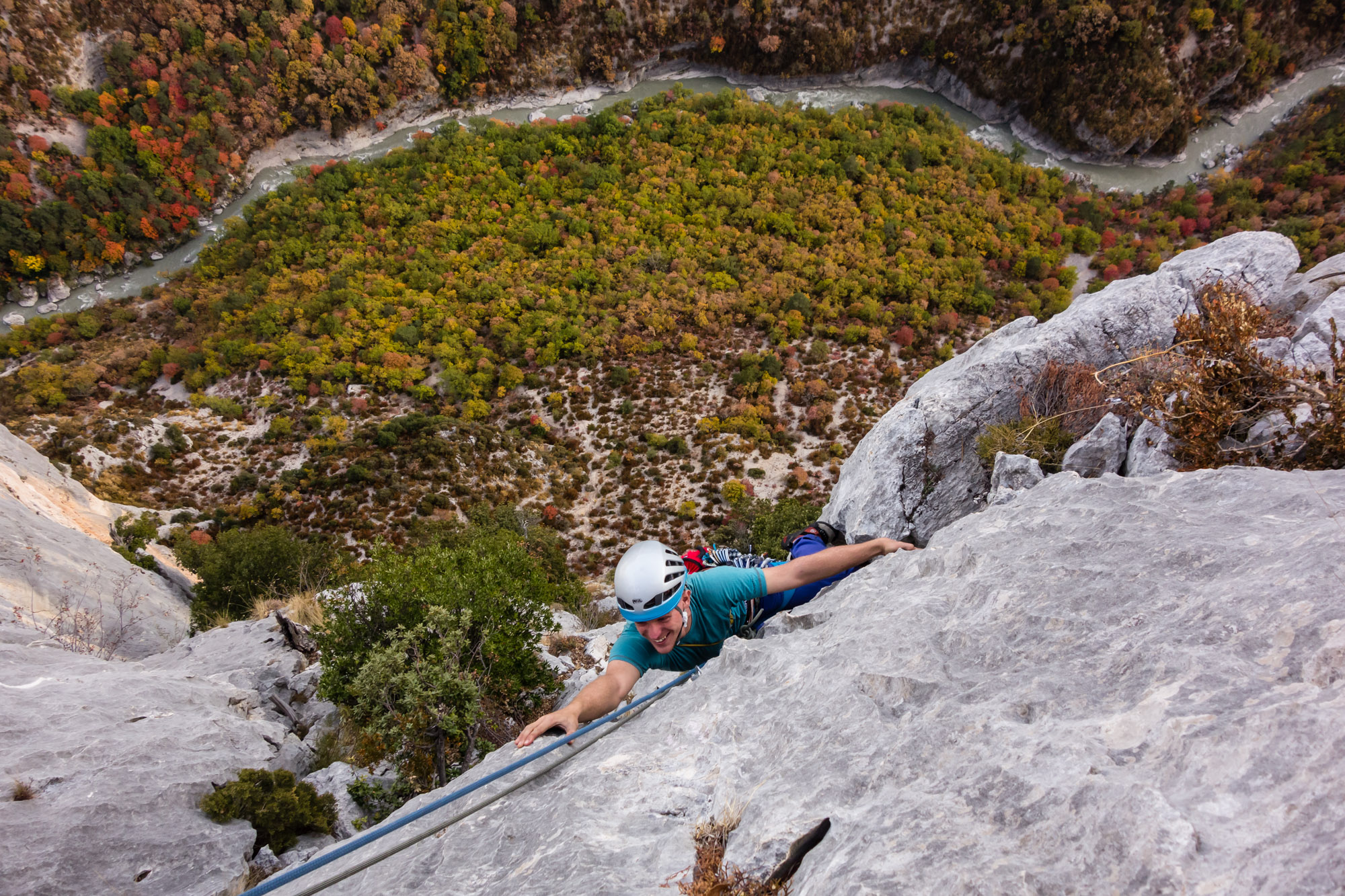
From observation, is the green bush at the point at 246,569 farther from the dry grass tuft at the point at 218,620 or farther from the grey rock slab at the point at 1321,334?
the grey rock slab at the point at 1321,334

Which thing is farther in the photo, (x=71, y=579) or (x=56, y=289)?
(x=56, y=289)

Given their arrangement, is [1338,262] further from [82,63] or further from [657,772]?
[82,63]

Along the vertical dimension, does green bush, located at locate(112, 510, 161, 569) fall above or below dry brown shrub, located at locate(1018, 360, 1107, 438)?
below

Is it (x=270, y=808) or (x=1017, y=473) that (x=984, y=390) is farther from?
(x=270, y=808)

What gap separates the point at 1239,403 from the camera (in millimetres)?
6480

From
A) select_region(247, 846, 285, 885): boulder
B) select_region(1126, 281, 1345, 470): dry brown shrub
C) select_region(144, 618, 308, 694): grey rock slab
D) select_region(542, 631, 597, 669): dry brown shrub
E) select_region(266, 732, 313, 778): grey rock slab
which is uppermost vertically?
select_region(1126, 281, 1345, 470): dry brown shrub

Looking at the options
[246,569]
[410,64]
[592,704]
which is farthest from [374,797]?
[410,64]

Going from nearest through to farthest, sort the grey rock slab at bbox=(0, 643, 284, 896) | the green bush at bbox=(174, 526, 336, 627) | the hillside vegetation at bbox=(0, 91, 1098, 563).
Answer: the grey rock slab at bbox=(0, 643, 284, 896), the green bush at bbox=(174, 526, 336, 627), the hillside vegetation at bbox=(0, 91, 1098, 563)

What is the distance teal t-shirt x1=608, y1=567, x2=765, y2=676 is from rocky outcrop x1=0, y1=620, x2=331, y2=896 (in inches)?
205

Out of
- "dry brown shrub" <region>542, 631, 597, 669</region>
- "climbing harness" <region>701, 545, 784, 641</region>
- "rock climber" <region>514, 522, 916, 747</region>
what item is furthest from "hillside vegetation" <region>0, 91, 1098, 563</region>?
"rock climber" <region>514, 522, 916, 747</region>

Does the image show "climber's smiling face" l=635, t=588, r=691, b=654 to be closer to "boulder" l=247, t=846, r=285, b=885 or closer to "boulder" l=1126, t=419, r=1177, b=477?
"boulder" l=247, t=846, r=285, b=885

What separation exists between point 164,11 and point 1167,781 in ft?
276

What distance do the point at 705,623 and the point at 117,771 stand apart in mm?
7200

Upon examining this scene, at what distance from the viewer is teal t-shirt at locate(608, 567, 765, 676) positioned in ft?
20.4
